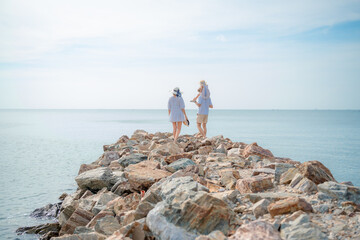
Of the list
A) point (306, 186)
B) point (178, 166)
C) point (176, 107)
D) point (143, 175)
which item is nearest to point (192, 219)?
point (306, 186)

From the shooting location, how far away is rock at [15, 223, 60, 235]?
7.13 m

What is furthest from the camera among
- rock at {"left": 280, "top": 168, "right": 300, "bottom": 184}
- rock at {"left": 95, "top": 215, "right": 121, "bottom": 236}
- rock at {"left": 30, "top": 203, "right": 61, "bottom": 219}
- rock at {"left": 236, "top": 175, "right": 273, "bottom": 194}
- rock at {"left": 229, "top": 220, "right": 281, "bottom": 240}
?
rock at {"left": 30, "top": 203, "right": 61, "bottom": 219}

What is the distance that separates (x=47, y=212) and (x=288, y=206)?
285 inches

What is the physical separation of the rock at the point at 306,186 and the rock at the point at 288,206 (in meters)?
0.77

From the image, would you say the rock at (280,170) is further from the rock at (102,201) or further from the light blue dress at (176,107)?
the light blue dress at (176,107)

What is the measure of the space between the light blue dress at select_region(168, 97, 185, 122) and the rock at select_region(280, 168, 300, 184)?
23.7ft

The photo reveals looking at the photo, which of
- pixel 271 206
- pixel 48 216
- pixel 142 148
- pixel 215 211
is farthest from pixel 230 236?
pixel 142 148

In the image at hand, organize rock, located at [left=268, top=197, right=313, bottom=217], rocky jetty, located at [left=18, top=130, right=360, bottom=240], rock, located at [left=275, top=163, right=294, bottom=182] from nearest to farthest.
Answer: rocky jetty, located at [left=18, top=130, right=360, bottom=240] < rock, located at [left=268, top=197, right=313, bottom=217] < rock, located at [left=275, top=163, right=294, bottom=182]

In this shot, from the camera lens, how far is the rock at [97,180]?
25.2 ft

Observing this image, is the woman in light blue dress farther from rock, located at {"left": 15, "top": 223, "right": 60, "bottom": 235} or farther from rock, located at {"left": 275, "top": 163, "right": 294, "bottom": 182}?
rock, located at {"left": 275, "top": 163, "right": 294, "bottom": 182}

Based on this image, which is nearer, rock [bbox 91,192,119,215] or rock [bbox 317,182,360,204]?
rock [bbox 317,182,360,204]

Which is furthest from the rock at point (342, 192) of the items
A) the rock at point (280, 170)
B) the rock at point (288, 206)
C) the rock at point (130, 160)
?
the rock at point (130, 160)

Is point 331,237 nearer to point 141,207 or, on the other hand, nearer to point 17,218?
point 141,207

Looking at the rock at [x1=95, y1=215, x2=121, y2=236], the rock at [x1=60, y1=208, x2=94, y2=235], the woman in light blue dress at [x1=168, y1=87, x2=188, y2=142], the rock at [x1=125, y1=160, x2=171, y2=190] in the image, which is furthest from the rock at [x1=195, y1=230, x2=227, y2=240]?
the woman in light blue dress at [x1=168, y1=87, x2=188, y2=142]
